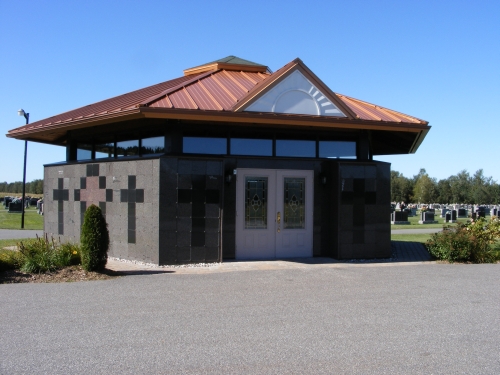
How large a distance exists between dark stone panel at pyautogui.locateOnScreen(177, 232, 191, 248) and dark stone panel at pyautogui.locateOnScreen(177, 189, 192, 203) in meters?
0.81

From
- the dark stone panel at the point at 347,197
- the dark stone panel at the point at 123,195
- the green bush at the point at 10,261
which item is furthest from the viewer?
the dark stone panel at the point at 347,197

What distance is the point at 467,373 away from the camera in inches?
203

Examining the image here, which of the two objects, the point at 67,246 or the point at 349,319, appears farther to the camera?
the point at 67,246

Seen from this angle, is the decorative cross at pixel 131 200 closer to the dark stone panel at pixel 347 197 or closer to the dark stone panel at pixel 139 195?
the dark stone panel at pixel 139 195

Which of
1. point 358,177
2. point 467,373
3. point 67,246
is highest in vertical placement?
point 358,177

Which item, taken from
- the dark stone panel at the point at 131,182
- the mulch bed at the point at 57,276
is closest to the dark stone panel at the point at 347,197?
the dark stone panel at the point at 131,182

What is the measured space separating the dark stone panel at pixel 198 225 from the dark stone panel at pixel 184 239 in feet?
0.63

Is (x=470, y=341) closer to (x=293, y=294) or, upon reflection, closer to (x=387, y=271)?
(x=293, y=294)

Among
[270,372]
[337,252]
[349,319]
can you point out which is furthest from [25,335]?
[337,252]

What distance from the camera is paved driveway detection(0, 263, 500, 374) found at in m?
5.35

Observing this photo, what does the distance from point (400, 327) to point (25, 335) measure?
5.00m

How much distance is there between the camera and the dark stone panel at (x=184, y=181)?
12.1 m

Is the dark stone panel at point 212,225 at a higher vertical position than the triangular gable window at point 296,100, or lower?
lower

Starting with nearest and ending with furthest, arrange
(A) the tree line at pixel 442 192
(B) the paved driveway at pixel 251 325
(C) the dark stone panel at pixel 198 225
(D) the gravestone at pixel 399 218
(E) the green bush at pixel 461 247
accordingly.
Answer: (B) the paved driveway at pixel 251 325 → (C) the dark stone panel at pixel 198 225 → (E) the green bush at pixel 461 247 → (D) the gravestone at pixel 399 218 → (A) the tree line at pixel 442 192
